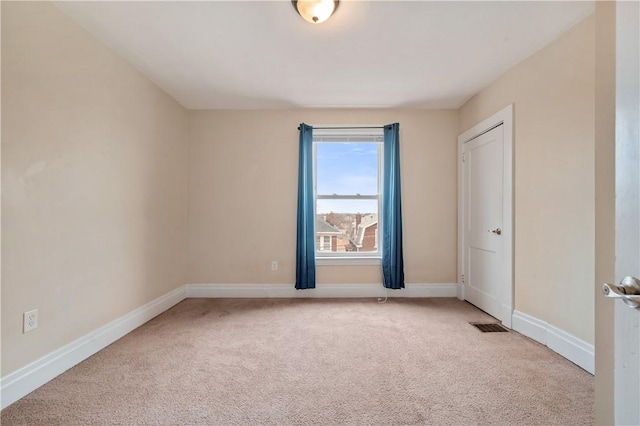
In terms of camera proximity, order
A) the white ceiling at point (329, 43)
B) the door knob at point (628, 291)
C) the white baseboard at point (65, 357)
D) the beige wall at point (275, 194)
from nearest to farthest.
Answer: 1. the door knob at point (628, 291)
2. the white baseboard at point (65, 357)
3. the white ceiling at point (329, 43)
4. the beige wall at point (275, 194)

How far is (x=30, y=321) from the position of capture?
1787 millimetres

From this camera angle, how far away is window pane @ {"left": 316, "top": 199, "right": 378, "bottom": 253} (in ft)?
12.9

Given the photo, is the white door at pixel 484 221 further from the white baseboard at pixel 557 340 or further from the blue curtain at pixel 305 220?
the blue curtain at pixel 305 220

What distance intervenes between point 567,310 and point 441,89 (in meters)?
2.38

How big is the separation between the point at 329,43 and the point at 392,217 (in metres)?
2.14

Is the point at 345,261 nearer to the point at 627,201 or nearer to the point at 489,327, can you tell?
the point at 489,327

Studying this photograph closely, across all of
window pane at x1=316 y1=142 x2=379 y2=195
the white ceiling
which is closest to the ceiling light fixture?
the white ceiling

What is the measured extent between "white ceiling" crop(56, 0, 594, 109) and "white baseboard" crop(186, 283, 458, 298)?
2356 millimetres

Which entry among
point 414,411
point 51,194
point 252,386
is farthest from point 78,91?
point 414,411

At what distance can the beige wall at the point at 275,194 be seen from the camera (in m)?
3.81

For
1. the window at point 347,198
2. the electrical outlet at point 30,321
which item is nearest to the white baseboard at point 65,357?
the electrical outlet at point 30,321

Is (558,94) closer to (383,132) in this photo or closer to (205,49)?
(383,132)

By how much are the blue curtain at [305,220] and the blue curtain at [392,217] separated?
3.03 ft

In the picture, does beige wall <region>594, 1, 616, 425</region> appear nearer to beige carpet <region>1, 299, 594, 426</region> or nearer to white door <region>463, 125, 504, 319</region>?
beige carpet <region>1, 299, 594, 426</region>
